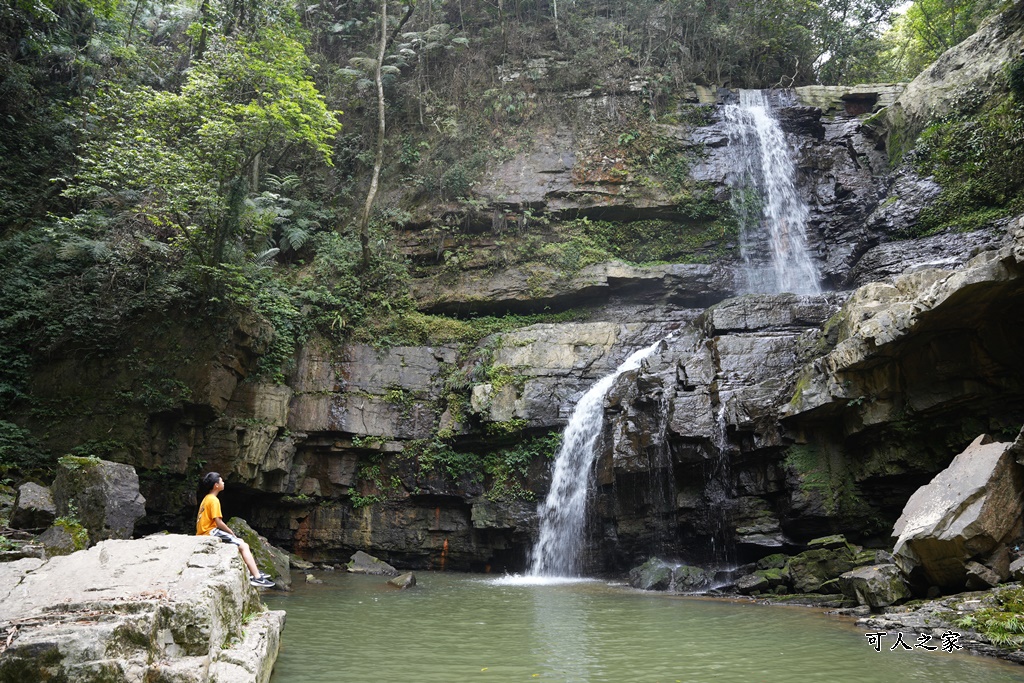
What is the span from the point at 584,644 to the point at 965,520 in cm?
475

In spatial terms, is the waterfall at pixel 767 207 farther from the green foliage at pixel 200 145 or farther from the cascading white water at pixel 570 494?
the green foliage at pixel 200 145

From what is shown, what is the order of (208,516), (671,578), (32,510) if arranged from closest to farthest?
(208,516)
(32,510)
(671,578)

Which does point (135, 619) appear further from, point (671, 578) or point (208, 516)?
point (671, 578)

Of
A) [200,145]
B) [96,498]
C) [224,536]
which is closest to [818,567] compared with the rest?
[224,536]

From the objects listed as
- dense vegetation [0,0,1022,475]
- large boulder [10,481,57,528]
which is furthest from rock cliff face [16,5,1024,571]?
large boulder [10,481,57,528]

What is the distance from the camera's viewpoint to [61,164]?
1788 centimetres

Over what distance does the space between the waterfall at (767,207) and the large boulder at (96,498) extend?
52.1 ft

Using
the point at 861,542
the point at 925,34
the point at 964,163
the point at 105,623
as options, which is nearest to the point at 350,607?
the point at 105,623

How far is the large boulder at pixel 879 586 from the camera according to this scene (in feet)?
27.9

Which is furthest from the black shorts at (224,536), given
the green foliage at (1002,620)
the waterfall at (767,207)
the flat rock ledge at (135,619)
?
the waterfall at (767,207)

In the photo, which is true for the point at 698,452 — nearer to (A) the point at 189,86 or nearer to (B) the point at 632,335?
(B) the point at 632,335

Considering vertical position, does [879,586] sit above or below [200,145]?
below

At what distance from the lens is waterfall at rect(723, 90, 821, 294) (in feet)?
62.4

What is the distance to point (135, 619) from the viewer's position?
3.76 metres
